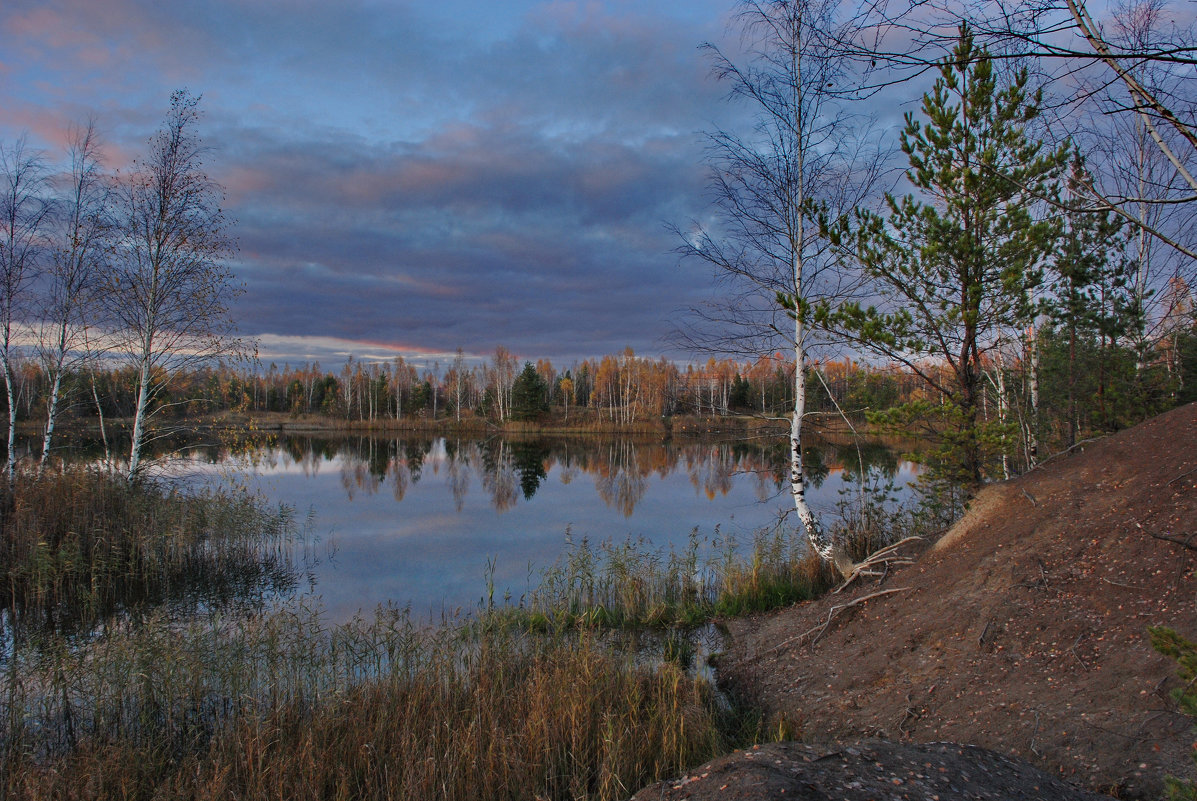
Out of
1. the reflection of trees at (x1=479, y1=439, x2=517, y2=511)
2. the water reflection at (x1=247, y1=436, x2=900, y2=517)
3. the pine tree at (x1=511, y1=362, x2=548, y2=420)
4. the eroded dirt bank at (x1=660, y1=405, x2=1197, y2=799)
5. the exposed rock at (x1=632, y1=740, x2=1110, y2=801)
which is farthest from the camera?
the pine tree at (x1=511, y1=362, x2=548, y2=420)

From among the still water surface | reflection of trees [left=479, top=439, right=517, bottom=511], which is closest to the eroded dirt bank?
the still water surface

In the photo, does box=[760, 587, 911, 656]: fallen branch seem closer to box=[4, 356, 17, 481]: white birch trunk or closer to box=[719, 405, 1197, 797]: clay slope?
box=[719, 405, 1197, 797]: clay slope

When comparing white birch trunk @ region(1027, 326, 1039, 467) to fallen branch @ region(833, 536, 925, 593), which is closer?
fallen branch @ region(833, 536, 925, 593)

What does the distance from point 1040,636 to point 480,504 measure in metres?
18.4

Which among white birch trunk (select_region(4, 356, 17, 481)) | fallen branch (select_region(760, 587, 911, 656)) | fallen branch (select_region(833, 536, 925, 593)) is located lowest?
fallen branch (select_region(760, 587, 911, 656))

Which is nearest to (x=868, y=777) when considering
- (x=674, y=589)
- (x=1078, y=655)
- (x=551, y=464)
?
(x=1078, y=655)

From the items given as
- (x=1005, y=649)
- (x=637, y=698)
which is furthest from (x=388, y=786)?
(x=1005, y=649)

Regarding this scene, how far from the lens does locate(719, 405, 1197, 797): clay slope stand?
3.94m

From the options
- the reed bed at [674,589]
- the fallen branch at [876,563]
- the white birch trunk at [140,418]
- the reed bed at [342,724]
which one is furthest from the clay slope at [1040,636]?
the white birch trunk at [140,418]

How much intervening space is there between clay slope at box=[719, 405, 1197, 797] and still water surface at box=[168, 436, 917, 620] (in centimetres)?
278

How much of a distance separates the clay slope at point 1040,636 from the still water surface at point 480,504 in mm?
2779

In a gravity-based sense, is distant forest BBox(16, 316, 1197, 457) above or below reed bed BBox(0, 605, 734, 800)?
above

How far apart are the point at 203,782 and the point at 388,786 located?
126 centimetres

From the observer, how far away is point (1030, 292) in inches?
332
